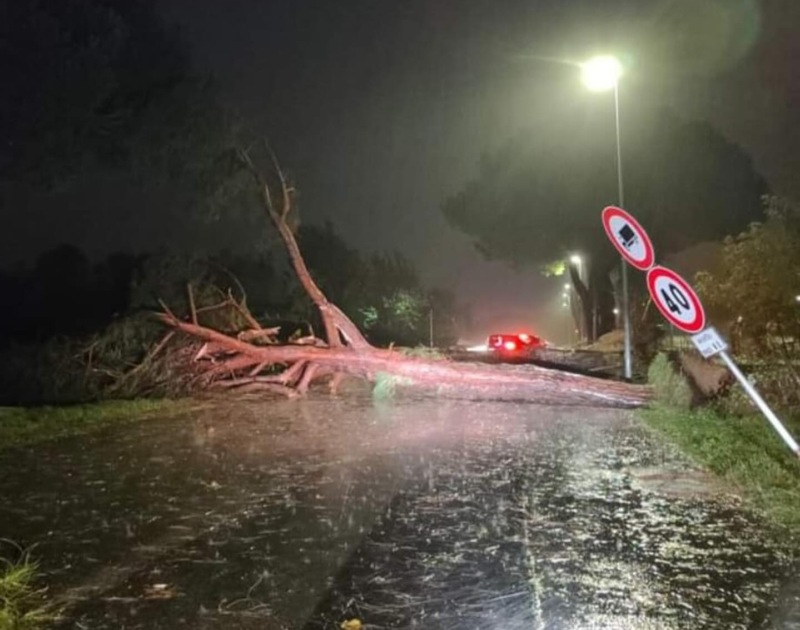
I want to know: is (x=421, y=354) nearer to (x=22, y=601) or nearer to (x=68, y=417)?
(x=68, y=417)

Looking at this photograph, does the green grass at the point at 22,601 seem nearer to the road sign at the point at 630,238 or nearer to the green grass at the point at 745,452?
the green grass at the point at 745,452

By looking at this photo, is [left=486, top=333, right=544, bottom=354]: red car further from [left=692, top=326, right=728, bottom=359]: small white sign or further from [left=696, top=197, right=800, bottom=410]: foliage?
[left=692, top=326, right=728, bottom=359]: small white sign

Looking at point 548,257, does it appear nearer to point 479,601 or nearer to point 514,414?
point 514,414

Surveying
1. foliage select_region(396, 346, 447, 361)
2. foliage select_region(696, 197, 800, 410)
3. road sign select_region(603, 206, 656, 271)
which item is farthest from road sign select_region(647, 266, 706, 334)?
foliage select_region(396, 346, 447, 361)

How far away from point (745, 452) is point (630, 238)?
314cm

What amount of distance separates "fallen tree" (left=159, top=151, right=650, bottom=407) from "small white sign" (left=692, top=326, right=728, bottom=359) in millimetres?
8386

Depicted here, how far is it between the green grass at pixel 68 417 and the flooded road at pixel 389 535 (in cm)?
108

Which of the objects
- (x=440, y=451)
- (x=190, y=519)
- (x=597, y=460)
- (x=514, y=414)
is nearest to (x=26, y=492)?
(x=190, y=519)

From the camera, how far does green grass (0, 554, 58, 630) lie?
436 cm

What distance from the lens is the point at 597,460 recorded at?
372 inches

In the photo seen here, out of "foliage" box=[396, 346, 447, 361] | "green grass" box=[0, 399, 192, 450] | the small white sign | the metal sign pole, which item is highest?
"foliage" box=[396, 346, 447, 361]

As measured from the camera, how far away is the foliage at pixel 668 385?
14273mm

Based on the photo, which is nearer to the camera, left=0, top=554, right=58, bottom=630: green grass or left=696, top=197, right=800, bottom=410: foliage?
left=0, top=554, right=58, bottom=630: green grass

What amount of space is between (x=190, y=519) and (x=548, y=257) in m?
36.6
